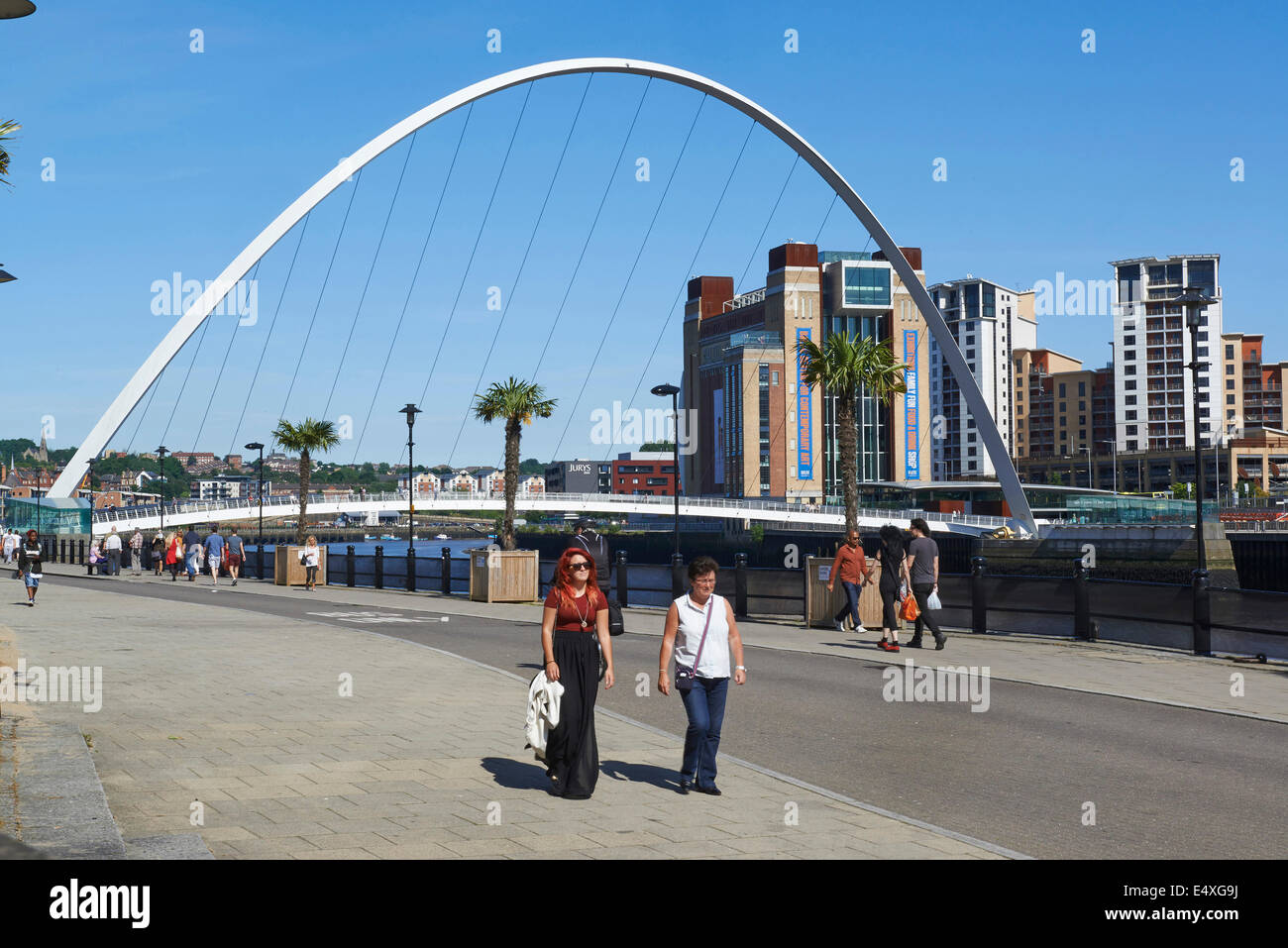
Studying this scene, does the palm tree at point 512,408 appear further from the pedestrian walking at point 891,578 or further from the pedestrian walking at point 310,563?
the pedestrian walking at point 891,578

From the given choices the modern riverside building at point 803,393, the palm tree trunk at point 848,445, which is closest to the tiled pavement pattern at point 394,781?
the palm tree trunk at point 848,445

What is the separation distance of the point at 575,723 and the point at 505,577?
2037cm

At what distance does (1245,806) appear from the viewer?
7.70m

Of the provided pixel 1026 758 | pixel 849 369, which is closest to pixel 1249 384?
pixel 849 369

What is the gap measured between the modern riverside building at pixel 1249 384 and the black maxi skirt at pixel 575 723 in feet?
624

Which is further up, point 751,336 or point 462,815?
point 751,336

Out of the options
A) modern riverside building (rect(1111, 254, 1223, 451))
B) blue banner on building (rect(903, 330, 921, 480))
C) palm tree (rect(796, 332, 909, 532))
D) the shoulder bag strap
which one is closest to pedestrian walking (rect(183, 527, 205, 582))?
palm tree (rect(796, 332, 909, 532))

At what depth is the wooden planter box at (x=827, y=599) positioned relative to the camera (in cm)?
2033

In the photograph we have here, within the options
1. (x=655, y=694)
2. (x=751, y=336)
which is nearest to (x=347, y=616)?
(x=655, y=694)

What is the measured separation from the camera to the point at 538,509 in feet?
293

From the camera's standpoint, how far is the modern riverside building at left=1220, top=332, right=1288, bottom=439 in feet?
594

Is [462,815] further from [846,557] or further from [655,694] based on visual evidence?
[846,557]

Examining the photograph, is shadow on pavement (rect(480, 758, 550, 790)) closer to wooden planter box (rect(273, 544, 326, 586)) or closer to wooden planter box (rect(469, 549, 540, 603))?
wooden planter box (rect(469, 549, 540, 603))

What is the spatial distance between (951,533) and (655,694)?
84.1m
